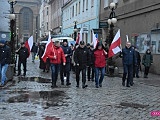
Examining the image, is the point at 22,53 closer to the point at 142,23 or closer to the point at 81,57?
the point at 81,57

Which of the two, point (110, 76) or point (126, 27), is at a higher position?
point (126, 27)

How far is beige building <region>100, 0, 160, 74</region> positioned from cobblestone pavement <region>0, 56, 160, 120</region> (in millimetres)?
7610

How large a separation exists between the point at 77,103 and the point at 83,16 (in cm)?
2881

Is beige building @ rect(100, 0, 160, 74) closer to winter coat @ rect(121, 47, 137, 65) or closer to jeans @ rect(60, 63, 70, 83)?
winter coat @ rect(121, 47, 137, 65)

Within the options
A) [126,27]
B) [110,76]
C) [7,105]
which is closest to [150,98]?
[7,105]

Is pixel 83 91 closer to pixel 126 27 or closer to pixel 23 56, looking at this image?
pixel 23 56

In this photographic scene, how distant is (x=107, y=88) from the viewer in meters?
12.3

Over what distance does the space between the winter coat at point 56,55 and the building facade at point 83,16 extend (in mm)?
12986

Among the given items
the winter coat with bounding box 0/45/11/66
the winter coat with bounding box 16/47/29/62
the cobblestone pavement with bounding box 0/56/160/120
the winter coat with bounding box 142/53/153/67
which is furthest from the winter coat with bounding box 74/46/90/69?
the winter coat with bounding box 142/53/153/67

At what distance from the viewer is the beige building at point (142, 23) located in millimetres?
19094

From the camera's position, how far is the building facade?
3175cm

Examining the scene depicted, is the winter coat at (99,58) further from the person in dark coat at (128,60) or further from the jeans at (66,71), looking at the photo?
the jeans at (66,71)

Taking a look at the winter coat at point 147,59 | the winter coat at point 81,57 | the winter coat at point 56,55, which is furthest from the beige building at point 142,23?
the winter coat at point 56,55

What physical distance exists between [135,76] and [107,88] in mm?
5205
